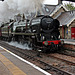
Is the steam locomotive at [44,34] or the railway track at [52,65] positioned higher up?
the steam locomotive at [44,34]

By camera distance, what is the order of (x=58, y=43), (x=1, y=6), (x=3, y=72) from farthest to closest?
(x=1, y=6) < (x=58, y=43) < (x=3, y=72)

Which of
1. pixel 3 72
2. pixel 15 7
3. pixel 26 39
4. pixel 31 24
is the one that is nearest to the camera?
pixel 3 72

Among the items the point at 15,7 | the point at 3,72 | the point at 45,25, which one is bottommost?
the point at 3,72

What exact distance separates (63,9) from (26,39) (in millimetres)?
15562

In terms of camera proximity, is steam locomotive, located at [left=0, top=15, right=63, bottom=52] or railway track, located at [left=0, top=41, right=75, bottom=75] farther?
steam locomotive, located at [left=0, top=15, right=63, bottom=52]

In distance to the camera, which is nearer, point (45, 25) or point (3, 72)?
point (3, 72)

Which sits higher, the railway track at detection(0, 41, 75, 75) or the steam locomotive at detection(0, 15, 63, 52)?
the steam locomotive at detection(0, 15, 63, 52)

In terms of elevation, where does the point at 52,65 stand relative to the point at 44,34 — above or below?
below

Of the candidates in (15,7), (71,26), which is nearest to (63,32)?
(71,26)

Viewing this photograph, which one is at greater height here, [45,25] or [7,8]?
[7,8]

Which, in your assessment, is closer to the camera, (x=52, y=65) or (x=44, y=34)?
(x=52, y=65)

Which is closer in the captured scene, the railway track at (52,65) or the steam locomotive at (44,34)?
the railway track at (52,65)

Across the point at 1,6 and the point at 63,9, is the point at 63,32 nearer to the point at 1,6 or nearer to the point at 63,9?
the point at 63,9

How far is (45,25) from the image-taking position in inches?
429
